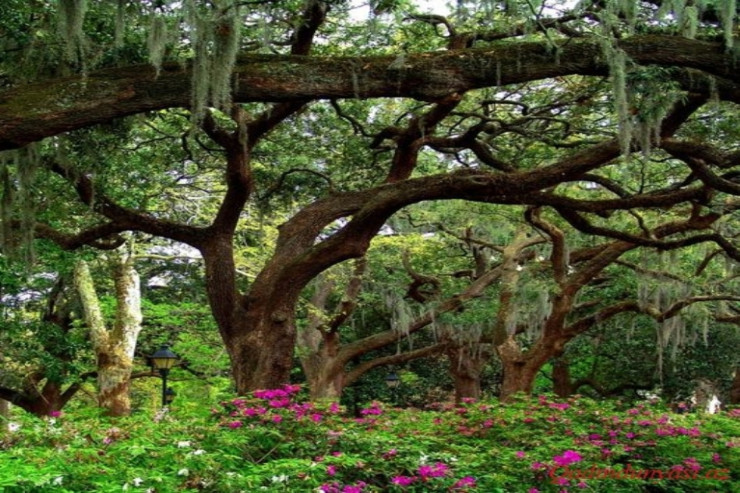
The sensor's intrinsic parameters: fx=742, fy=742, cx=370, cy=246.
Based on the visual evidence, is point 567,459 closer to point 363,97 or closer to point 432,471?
point 432,471

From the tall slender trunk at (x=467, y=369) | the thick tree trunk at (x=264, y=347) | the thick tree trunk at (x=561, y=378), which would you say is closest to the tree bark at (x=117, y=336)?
the thick tree trunk at (x=264, y=347)

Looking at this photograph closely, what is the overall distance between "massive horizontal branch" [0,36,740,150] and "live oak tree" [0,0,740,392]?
0.4 inches

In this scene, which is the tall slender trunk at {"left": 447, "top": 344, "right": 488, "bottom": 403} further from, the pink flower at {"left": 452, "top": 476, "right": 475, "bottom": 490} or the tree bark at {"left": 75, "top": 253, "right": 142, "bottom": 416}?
the pink flower at {"left": 452, "top": 476, "right": 475, "bottom": 490}

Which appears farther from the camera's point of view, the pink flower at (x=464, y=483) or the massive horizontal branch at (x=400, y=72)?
the massive horizontal branch at (x=400, y=72)

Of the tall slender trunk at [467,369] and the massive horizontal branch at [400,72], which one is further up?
the massive horizontal branch at [400,72]

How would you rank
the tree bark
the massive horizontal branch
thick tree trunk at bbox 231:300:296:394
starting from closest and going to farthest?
the massive horizontal branch
thick tree trunk at bbox 231:300:296:394
the tree bark

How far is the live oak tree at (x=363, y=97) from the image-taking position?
479cm

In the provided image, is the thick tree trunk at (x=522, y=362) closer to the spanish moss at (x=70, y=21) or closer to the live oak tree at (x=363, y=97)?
the live oak tree at (x=363, y=97)

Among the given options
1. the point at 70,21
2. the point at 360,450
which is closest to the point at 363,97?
the point at 70,21

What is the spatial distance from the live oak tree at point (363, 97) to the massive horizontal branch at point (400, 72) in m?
0.01

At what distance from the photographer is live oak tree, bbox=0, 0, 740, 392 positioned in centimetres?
479

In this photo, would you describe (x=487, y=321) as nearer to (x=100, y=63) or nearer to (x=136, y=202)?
(x=136, y=202)

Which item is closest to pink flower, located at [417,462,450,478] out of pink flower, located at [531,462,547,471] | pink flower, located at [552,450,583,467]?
pink flower, located at [531,462,547,471]

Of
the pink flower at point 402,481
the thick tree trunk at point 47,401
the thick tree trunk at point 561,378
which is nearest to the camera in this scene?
the pink flower at point 402,481
